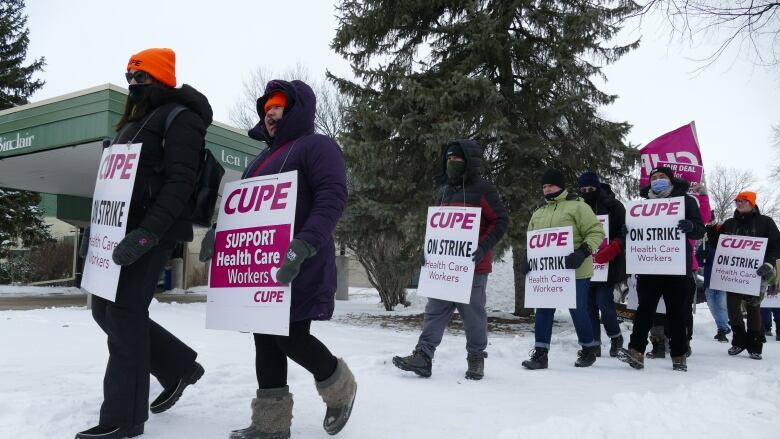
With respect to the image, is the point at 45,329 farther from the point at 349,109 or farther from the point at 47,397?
the point at 349,109

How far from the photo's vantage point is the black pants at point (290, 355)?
2.75 meters

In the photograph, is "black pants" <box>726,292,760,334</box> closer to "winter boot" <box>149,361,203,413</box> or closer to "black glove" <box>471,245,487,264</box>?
"black glove" <box>471,245,487,264</box>

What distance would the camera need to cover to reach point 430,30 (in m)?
10.1

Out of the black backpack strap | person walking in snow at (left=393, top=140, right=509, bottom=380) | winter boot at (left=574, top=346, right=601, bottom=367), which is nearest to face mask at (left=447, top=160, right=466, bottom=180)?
person walking in snow at (left=393, top=140, right=509, bottom=380)

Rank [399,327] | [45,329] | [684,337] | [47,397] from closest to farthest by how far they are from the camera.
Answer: [47,397], [684,337], [45,329], [399,327]

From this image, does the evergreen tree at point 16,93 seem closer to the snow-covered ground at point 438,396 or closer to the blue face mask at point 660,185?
the snow-covered ground at point 438,396

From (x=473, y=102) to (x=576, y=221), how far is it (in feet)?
13.9

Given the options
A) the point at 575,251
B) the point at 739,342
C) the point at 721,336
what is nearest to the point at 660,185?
the point at 575,251

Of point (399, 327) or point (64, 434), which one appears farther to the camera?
point (399, 327)

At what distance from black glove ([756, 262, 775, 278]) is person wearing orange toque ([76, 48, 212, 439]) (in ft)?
21.9

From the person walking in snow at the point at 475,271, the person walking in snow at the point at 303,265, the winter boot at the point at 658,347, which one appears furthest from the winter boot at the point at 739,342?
the person walking in snow at the point at 303,265

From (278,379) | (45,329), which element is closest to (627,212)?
(278,379)

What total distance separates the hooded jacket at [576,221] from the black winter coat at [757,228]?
10.1 feet

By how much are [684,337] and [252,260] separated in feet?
14.5
